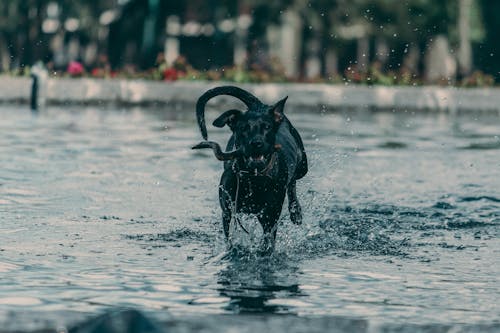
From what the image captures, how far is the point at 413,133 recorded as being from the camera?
2912cm

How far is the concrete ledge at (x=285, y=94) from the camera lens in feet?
127

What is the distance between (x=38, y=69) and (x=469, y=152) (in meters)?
15.2

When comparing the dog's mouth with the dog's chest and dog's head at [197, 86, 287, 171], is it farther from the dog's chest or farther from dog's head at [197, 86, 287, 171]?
the dog's chest

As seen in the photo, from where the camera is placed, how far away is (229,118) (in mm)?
11023

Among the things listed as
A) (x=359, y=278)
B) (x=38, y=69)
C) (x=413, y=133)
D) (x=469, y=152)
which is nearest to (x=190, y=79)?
(x=38, y=69)

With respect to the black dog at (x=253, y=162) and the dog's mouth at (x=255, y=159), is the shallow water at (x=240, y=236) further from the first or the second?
the dog's mouth at (x=255, y=159)

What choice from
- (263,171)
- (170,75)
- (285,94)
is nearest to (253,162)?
(263,171)

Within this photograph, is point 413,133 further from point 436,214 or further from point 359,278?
point 359,278

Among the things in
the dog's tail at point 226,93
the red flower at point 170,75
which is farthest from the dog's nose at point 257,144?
the red flower at point 170,75

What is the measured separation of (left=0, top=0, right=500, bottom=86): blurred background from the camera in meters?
55.9

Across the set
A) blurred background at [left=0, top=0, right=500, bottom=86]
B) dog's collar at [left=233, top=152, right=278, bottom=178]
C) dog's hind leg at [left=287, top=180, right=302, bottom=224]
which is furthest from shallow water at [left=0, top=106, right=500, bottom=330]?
blurred background at [left=0, top=0, right=500, bottom=86]

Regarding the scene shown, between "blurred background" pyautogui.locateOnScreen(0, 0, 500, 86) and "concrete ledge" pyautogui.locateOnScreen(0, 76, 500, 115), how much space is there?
38.2 ft

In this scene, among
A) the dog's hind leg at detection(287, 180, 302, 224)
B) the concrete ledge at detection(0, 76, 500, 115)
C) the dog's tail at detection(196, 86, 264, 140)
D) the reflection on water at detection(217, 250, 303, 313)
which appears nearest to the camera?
the reflection on water at detection(217, 250, 303, 313)

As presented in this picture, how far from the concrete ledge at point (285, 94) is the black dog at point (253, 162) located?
88.8 ft
